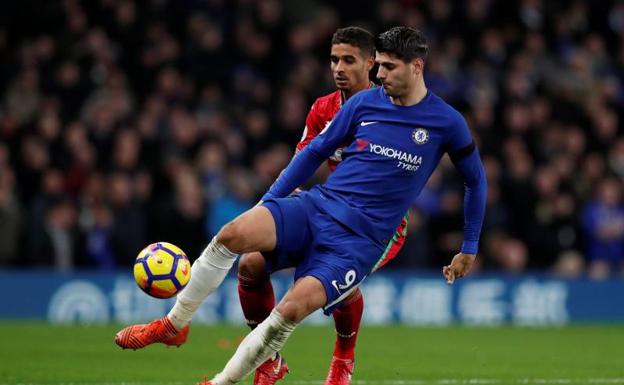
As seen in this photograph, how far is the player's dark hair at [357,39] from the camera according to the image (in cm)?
855

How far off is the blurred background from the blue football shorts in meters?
8.45

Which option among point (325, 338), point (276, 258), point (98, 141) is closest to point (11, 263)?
point (98, 141)

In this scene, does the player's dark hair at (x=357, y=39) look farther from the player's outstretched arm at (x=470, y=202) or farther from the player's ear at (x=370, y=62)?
the player's outstretched arm at (x=470, y=202)

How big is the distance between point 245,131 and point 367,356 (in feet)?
21.7

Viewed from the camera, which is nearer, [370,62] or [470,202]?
[470,202]

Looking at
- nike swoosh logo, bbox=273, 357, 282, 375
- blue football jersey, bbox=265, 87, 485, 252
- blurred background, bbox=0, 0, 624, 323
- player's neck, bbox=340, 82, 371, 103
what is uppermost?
blurred background, bbox=0, 0, 624, 323

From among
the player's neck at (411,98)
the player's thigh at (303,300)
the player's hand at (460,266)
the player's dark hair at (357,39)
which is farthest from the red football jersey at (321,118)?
the player's thigh at (303,300)

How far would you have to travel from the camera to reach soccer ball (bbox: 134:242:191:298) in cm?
790

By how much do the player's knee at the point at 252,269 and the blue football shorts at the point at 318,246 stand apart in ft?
1.59

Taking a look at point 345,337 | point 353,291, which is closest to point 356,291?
point 353,291

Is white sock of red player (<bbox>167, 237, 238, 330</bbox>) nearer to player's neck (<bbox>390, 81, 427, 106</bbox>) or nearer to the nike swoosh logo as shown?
the nike swoosh logo

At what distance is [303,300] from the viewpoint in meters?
7.37

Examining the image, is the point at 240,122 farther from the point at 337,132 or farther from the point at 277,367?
the point at 337,132

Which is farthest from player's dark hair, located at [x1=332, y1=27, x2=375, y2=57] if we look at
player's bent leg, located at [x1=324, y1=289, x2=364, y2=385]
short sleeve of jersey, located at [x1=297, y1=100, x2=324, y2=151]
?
player's bent leg, located at [x1=324, y1=289, x2=364, y2=385]
